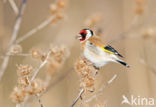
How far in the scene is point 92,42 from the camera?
246 cm

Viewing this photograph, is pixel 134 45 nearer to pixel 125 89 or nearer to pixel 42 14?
pixel 125 89

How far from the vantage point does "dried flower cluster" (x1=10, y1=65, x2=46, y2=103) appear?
1.40m

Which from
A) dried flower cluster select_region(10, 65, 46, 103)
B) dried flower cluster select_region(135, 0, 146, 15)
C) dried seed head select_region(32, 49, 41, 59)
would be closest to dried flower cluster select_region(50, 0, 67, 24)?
dried seed head select_region(32, 49, 41, 59)

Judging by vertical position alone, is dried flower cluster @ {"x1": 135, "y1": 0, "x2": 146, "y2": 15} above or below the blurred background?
above

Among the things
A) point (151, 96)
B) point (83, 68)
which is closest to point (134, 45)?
point (151, 96)

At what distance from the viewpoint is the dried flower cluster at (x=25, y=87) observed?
55.3 inches

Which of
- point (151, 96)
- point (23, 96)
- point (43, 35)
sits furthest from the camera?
point (43, 35)

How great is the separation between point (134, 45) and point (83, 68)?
2.19 m

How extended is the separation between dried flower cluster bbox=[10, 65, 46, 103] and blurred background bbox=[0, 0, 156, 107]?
0.28 metres

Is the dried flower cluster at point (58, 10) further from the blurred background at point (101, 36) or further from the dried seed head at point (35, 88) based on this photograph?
the dried seed head at point (35, 88)

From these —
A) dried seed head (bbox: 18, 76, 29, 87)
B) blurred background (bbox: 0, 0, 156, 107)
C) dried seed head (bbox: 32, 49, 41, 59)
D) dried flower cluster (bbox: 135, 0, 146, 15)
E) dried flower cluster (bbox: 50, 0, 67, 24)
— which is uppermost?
dried flower cluster (bbox: 50, 0, 67, 24)

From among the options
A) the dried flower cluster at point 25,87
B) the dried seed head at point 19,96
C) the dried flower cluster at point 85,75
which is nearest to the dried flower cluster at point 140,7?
the dried flower cluster at point 85,75

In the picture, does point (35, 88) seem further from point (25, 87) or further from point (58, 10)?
point (58, 10)

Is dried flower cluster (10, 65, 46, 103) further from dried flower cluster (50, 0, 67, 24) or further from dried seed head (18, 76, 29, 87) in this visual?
dried flower cluster (50, 0, 67, 24)
